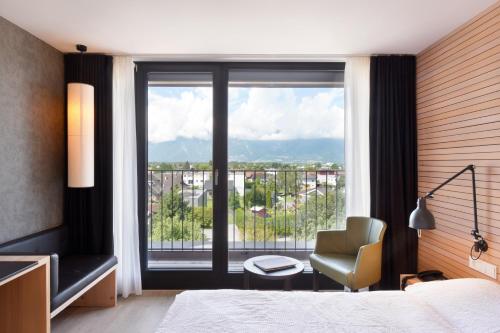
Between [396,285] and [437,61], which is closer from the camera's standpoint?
[437,61]

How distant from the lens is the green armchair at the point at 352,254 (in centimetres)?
253

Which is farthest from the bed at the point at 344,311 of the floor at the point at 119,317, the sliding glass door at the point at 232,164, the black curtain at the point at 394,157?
the sliding glass door at the point at 232,164

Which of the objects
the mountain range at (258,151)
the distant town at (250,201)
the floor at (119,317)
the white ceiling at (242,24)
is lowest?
the floor at (119,317)

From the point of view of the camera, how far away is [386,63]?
304cm

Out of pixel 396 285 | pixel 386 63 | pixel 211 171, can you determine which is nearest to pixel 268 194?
pixel 211 171

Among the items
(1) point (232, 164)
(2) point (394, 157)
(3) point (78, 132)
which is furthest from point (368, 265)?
(3) point (78, 132)

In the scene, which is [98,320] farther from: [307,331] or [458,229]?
[458,229]

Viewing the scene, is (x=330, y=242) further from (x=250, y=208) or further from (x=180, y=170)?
(x=180, y=170)

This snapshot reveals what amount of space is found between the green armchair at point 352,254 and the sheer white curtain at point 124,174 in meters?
1.88

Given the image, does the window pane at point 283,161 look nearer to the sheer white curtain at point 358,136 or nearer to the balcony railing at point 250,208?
the balcony railing at point 250,208

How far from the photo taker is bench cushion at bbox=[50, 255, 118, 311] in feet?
6.97

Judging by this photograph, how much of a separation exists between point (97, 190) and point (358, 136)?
9.16 feet

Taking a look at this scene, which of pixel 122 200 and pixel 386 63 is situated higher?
pixel 386 63

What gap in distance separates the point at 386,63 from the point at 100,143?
10.1 ft
